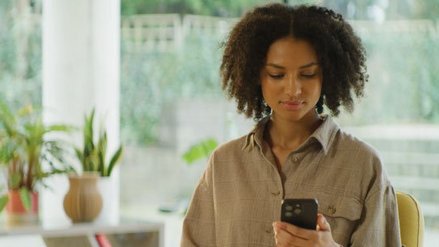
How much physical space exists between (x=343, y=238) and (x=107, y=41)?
2.43 meters

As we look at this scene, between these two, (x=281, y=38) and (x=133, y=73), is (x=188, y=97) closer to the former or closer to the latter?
(x=133, y=73)

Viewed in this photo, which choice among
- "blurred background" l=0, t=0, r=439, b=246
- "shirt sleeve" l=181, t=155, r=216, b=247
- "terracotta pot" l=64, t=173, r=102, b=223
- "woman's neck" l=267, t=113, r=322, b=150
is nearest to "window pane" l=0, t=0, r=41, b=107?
"blurred background" l=0, t=0, r=439, b=246

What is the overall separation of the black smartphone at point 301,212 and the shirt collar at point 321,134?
0.23 m

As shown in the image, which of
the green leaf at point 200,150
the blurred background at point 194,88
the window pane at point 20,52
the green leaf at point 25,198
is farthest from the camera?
the green leaf at point 200,150

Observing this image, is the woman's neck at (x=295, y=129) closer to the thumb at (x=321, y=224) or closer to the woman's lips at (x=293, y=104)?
the woman's lips at (x=293, y=104)

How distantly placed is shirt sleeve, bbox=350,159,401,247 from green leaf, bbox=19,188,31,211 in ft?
5.09

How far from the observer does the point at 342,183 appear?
1.77 metres

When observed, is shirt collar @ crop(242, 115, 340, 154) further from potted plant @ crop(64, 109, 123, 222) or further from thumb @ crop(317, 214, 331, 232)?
potted plant @ crop(64, 109, 123, 222)

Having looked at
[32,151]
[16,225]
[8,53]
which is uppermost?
[8,53]

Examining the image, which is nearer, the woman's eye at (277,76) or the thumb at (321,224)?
the thumb at (321,224)

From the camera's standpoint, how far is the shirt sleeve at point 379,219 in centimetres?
170

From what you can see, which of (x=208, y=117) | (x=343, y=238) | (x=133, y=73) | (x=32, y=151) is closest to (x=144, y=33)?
(x=133, y=73)

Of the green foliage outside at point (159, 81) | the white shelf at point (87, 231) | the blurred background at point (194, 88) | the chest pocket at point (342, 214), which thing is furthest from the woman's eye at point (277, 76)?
the green foliage outside at point (159, 81)

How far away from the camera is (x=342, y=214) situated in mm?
1736
